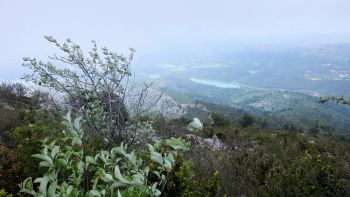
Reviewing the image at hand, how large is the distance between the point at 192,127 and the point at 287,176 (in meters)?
4.42

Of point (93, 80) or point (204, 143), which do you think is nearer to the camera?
point (93, 80)

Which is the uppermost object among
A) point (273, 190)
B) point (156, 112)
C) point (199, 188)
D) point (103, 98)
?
point (103, 98)

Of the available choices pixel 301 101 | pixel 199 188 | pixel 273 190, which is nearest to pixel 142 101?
pixel 199 188

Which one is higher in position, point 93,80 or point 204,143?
point 93,80

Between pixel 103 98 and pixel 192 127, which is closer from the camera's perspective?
pixel 192 127

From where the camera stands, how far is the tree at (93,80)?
198 inches

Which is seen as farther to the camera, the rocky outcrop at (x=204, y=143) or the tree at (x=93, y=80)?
the rocky outcrop at (x=204, y=143)

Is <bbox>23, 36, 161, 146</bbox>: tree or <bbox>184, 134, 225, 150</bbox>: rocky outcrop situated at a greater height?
<bbox>23, 36, 161, 146</bbox>: tree

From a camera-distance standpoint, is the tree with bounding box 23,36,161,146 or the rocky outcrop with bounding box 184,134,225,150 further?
the rocky outcrop with bounding box 184,134,225,150

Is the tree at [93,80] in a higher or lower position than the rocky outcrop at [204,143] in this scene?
higher

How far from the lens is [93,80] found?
5.28 metres

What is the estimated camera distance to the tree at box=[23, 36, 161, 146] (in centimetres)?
502

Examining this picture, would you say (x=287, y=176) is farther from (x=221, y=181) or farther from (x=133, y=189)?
(x=133, y=189)

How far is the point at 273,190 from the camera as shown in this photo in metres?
5.89
